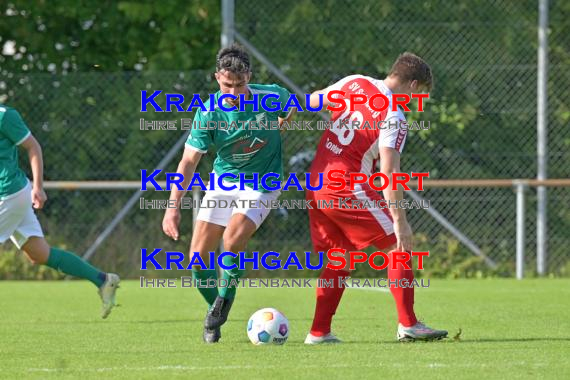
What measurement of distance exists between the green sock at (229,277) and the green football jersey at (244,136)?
0.50m

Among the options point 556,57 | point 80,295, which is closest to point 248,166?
point 80,295

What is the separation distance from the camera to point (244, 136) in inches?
299

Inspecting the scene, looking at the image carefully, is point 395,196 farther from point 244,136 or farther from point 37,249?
point 37,249

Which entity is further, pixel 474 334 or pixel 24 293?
pixel 24 293

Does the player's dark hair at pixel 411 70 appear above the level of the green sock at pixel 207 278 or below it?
above

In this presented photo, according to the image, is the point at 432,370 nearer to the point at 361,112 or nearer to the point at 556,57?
the point at 361,112

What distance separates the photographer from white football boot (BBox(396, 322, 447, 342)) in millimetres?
7383

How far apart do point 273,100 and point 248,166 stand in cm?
45

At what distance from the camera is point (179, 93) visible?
1502cm

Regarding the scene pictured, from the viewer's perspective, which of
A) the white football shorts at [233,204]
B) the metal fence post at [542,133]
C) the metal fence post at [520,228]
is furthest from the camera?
the metal fence post at [542,133]

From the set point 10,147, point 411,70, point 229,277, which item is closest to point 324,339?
point 229,277

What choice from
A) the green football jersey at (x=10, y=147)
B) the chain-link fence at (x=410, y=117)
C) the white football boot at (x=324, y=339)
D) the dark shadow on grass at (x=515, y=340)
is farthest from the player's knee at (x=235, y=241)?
the chain-link fence at (x=410, y=117)

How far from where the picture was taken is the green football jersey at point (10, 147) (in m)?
8.32

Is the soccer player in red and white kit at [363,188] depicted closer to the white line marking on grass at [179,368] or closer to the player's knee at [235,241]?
the player's knee at [235,241]
